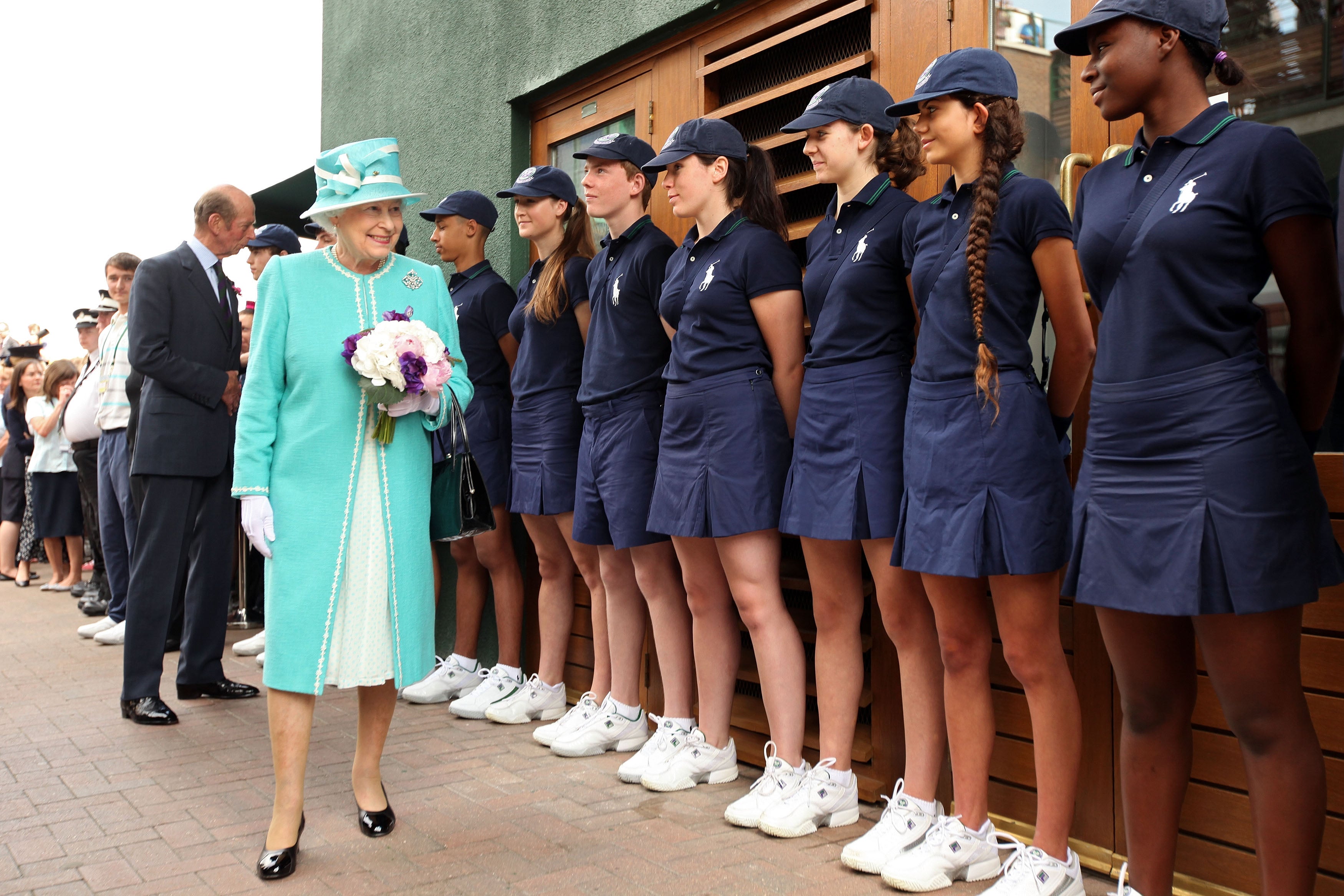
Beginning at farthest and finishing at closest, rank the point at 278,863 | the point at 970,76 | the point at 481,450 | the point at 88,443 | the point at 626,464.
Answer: the point at 88,443
the point at 481,450
the point at 626,464
the point at 278,863
the point at 970,76

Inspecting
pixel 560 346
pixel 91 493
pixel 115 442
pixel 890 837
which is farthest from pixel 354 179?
pixel 91 493

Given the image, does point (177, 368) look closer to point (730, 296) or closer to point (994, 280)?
point (730, 296)

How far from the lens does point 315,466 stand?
302cm

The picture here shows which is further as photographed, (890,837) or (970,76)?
(890,837)

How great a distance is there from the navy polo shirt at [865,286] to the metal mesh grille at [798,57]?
819 mm

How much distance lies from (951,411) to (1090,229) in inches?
23.6

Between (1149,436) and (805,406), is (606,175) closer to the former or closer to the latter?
(805,406)

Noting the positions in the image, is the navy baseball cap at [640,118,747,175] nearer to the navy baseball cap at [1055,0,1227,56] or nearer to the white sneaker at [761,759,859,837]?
the navy baseball cap at [1055,0,1227,56]

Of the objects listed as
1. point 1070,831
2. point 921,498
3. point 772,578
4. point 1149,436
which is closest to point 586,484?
point 772,578

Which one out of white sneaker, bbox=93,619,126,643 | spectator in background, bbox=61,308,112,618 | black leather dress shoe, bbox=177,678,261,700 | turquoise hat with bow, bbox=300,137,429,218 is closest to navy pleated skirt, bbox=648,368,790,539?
turquoise hat with bow, bbox=300,137,429,218

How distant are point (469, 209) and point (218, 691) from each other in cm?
256

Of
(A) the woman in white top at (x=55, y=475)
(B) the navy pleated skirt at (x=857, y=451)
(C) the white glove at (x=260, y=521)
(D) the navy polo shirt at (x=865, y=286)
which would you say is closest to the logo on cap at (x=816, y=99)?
(D) the navy polo shirt at (x=865, y=286)

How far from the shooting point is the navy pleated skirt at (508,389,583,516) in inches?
175

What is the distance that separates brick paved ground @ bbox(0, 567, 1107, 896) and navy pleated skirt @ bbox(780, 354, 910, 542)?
94 cm
